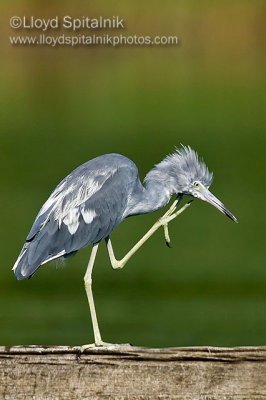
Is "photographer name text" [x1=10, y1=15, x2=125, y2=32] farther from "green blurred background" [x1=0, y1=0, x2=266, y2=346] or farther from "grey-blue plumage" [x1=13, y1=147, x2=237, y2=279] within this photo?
"grey-blue plumage" [x1=13, y1=147, x2=237, y2=279]

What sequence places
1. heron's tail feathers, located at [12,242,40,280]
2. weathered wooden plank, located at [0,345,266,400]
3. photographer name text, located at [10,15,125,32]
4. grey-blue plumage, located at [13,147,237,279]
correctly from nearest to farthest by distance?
weathered wooden plank, located at [0,345,266,400], heron's tail feathers, located at [12,242,40,280], grey-blue plumage, located at [13,147,237,279], photographer name text, located at [10,15,125,32]

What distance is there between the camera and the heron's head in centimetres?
340

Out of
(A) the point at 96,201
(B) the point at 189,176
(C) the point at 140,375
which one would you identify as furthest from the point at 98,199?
(C) the point at 140,375

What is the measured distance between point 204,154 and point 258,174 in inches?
17.4

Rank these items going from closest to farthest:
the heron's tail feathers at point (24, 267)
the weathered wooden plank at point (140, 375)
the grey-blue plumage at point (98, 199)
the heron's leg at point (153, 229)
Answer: the weathered wooden plank at point (140, 375), the heron's tail feathers at point (24, 267), the grey-blue plumage at point (98, 199), the heron's leg at point (153, 229)

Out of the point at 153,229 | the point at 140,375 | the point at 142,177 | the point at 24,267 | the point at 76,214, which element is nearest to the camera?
the point at 140,375

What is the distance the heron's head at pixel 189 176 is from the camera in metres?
3.40

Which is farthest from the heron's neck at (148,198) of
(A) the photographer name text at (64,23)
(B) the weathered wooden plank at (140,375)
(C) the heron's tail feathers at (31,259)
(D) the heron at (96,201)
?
(A) the photographer name text at (64,23)

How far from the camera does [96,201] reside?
3309 mm

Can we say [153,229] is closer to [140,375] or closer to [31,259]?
[31,259]

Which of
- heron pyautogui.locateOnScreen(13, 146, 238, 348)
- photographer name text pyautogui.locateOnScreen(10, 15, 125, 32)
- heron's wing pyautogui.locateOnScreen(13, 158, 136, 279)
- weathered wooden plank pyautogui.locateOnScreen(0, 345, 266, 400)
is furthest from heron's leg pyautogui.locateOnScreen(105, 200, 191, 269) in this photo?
photographer name text pyautogui.locateOnScreen(10, 15, 125, 32)

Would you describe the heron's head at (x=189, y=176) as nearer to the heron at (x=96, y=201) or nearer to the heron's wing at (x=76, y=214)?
the heron at (x=96, y=201)

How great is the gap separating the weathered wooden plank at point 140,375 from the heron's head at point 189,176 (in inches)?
33.6

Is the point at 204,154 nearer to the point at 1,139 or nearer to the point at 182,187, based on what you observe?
the point at 1,139
